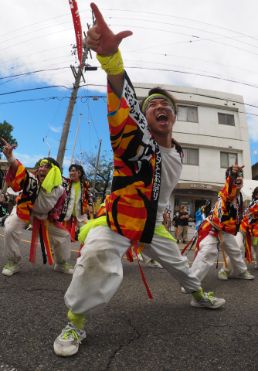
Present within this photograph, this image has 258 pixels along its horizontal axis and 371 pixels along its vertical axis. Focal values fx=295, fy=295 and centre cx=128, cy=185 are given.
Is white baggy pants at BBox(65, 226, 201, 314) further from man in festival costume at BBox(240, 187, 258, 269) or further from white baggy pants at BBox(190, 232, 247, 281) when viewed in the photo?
man in festival costume at BBox(240, 187, 258, 269)

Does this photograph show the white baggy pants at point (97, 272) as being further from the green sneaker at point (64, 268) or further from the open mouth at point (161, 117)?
the green sneaker at point (64, 268)

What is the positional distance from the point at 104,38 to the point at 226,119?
70.9 ft

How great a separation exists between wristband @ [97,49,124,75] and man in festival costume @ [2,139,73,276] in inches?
83.2

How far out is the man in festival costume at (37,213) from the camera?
361 centimetres

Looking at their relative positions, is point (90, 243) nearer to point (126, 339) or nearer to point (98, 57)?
point (126, 339)

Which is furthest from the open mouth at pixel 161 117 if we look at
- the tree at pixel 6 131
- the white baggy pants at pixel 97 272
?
the tree at pixel 6 131

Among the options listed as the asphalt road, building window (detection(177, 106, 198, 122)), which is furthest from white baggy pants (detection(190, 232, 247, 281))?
building window (detection(177, 106, 198, 122))

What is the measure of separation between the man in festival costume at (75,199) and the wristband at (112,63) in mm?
3851

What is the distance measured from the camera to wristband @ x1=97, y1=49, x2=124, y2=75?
1.66 metres

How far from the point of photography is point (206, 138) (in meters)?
20.7

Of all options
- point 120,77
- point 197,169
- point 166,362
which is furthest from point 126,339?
point 197,169

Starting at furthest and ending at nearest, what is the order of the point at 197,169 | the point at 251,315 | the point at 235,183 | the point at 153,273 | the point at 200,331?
the point at 197,169
the point at 153,273
the point at 235,183
the point at 251,315
the point at 200,331

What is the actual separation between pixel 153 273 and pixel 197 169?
1646cm

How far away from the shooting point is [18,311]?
7.61ft
